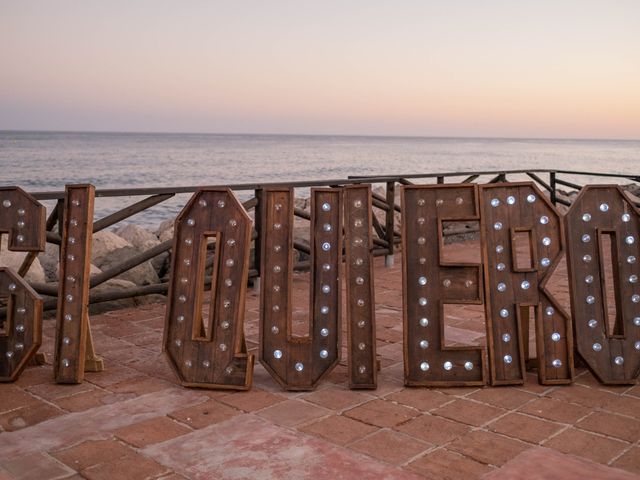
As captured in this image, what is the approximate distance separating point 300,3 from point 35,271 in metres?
13.2

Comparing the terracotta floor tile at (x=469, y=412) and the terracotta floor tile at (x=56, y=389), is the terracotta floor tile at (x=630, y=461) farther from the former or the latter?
the terracotta floor tile at (x=56, y=389)

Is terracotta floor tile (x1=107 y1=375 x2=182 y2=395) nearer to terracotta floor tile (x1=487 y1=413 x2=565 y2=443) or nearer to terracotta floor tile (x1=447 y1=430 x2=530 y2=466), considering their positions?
terracotta floor tile (x1=447 y1=430 x2=530 y2=466)

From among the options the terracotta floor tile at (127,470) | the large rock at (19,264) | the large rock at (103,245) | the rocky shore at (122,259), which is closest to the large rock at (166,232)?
the rocky shore at (122,259)

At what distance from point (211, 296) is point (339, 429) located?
3.57ft

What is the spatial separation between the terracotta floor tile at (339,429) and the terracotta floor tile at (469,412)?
1.35ft

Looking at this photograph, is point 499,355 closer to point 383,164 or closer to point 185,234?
point 185,234

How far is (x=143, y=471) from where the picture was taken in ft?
9.14

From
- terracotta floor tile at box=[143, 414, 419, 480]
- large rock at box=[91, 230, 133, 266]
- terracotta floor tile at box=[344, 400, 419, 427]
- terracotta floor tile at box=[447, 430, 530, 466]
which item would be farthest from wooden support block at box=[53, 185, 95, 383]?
large rock at box=[91, 230, 133, 266]

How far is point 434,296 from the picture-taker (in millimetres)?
3797

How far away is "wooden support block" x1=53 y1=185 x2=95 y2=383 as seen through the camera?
3.94 metres

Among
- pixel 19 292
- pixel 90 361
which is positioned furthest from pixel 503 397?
pixel 19 292

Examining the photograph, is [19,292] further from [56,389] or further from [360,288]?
[360,288]

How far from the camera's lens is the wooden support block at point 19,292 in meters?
3.89

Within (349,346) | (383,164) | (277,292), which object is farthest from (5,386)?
(383,164)
